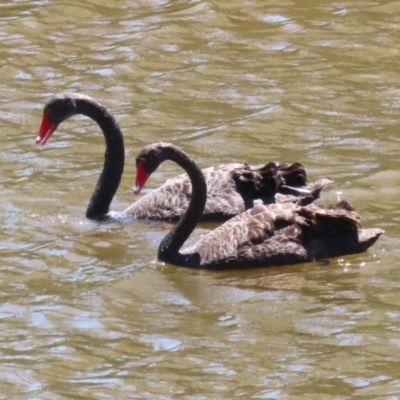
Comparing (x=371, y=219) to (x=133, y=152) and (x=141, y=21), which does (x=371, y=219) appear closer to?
(x=133, y=152)

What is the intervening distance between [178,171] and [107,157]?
92 centimetres

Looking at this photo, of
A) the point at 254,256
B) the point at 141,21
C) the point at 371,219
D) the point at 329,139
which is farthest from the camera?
the point at 141,21

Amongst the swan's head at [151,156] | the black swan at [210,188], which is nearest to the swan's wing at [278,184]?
the black swan at [210,188]

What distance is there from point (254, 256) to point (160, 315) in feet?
4.16

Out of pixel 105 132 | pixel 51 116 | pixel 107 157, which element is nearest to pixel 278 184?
pixel 107 157

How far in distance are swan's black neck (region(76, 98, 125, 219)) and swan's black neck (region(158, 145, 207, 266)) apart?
105 cm

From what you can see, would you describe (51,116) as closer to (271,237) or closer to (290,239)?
(271,237)

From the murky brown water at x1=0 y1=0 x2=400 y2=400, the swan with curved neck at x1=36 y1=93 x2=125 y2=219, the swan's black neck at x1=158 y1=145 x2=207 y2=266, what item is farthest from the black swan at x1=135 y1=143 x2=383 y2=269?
the swan with curved neck at x1=36 y1=93 x2=125 y2=219

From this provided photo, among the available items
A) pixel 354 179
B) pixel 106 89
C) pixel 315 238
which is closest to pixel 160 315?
pixel 315 238

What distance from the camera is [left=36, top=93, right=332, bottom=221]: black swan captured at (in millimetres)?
10117

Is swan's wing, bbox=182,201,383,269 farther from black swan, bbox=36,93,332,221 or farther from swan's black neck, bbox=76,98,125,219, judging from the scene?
swan's black neck, bbox=76,98,125,219

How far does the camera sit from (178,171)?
11.5 metres

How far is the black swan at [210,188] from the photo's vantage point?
33.2ft

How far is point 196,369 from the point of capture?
280 inches
